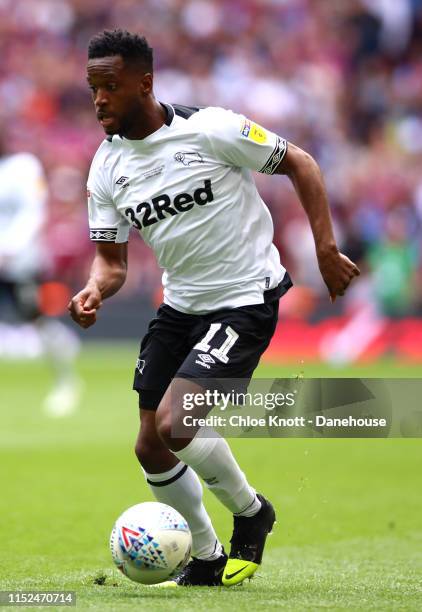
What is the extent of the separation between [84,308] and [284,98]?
656 inches

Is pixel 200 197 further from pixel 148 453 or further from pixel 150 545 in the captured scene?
pixel 150 545

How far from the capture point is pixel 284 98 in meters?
21.6

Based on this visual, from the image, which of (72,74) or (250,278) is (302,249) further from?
(250,278)

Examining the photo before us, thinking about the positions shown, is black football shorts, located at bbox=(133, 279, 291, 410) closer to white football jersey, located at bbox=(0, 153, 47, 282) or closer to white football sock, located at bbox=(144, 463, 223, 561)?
white football sock, located at bbox=(144, 463, 223, 561)

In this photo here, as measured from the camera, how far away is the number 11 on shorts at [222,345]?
5.41 m

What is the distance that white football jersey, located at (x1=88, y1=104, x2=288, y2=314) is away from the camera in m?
5.58

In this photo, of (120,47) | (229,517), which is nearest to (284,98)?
(229,517)

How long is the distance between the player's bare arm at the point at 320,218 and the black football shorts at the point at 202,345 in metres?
0.39

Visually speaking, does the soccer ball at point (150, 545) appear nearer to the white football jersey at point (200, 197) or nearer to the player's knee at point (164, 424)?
the player's knee at point (164, 424)

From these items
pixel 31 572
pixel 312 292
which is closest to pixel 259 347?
pixel 31 572

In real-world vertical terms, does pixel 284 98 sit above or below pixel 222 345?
below

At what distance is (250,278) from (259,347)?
0.32 meters

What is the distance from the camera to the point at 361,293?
20312mm

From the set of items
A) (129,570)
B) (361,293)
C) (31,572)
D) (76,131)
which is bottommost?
(361,293)
